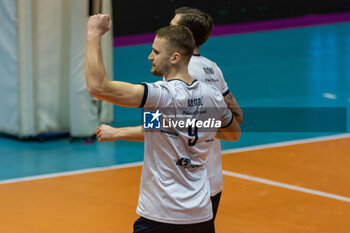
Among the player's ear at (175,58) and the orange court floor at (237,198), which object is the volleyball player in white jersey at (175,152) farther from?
the orange court floor at (237,198)

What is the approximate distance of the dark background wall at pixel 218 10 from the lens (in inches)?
765

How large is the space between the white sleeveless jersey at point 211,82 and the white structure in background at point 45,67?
17.6ft

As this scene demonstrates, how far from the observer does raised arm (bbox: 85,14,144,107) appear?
3252 mm

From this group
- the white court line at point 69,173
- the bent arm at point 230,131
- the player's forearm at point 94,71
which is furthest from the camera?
the white court line at point 69,173

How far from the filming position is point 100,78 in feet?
10.7

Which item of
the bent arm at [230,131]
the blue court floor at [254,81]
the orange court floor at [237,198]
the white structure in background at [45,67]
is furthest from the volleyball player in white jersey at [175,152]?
the white structure in background at [45,67]

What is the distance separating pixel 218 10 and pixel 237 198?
580 inches

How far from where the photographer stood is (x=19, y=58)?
31.9 ft

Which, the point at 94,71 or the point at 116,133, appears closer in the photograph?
the point at 94,71

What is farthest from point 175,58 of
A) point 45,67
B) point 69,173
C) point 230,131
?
point 45,67

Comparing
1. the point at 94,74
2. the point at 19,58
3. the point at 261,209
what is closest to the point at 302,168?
the point at 261,209

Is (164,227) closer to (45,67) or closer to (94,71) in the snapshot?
(94,71)

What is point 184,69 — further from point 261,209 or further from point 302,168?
point 302,168

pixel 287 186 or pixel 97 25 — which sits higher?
pixel 97 25
